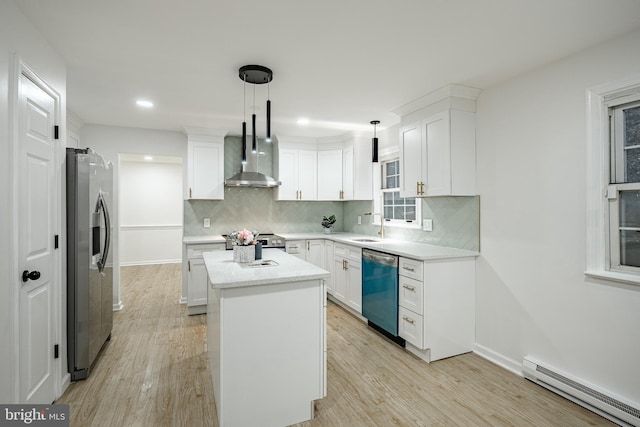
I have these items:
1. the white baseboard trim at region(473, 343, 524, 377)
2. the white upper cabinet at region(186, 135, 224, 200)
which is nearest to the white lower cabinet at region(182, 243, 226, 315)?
the white upper cabinet at region(186, 135, 224, 200)

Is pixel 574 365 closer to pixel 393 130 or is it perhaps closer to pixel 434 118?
pixel 434 118

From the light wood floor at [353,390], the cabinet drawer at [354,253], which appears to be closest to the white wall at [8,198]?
the light wood floor at [353,390]

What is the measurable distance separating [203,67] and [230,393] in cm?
233

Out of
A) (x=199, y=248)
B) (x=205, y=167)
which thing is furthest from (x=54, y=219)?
(x=205, y=167)

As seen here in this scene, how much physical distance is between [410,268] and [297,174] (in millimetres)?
2559

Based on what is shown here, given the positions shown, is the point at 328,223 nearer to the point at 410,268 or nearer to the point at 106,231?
the point at 410,268

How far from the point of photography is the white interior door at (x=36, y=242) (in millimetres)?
1817

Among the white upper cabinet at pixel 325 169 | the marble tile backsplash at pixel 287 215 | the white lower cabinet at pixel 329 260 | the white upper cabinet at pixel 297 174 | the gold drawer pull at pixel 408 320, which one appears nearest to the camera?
the gold drawer pull at pixel 408 320

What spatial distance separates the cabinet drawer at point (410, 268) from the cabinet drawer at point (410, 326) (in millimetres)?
339

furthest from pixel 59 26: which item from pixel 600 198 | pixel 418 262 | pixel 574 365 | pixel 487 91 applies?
pixel 574 365

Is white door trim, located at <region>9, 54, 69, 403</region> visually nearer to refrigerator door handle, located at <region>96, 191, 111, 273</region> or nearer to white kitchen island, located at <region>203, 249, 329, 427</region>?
refrigerator door handle, located at <region>96, 191, 111, 273</region>

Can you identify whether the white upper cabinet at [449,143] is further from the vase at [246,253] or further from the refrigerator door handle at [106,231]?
the refrigerator door handle at [106,231]

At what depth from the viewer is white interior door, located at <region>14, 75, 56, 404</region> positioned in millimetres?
1817

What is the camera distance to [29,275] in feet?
6.10
